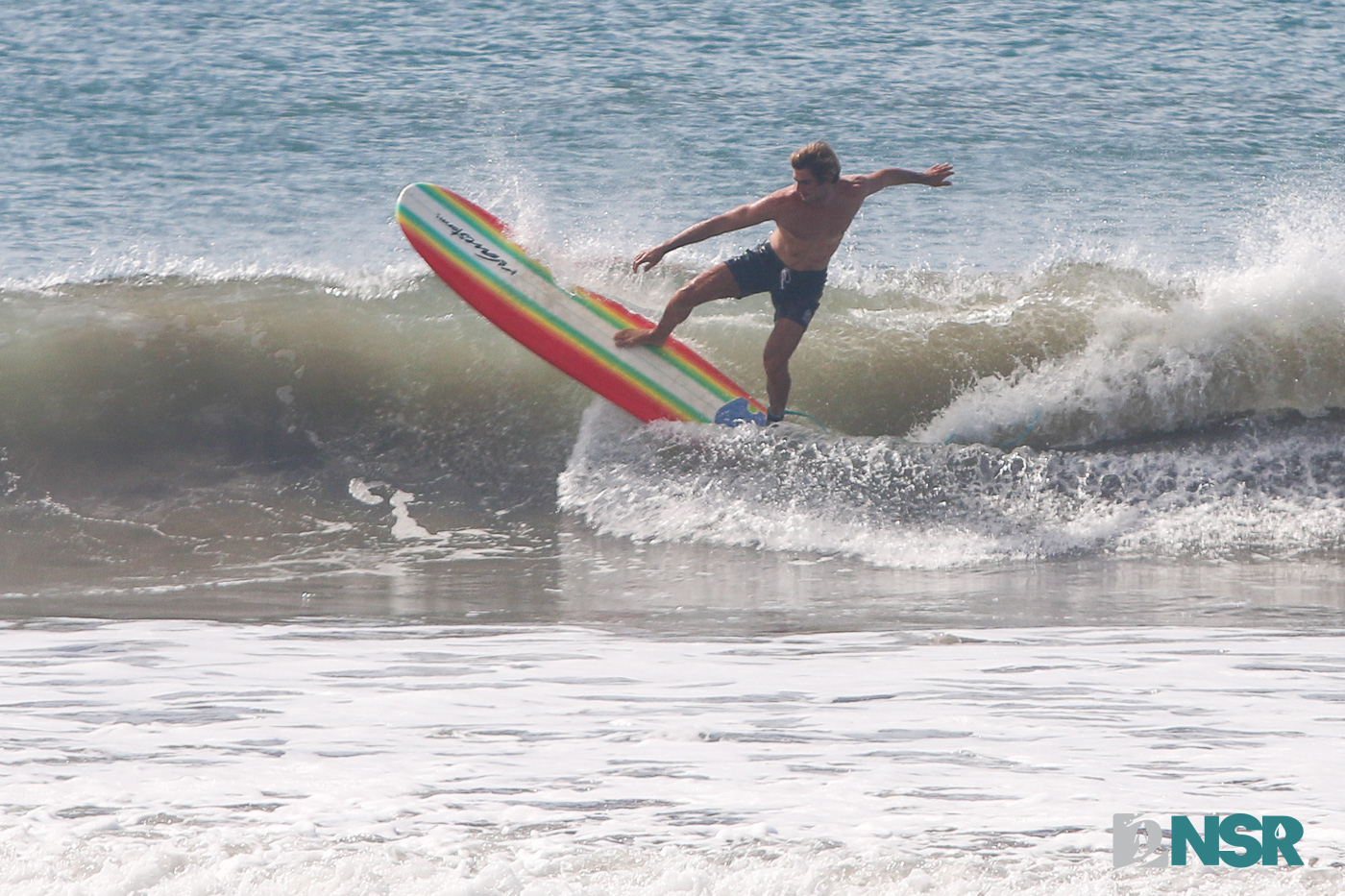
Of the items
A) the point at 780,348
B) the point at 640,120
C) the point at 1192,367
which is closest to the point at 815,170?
the point at 780,348

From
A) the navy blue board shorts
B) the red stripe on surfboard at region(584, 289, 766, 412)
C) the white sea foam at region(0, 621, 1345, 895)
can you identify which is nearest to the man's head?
the navy blue board shorts

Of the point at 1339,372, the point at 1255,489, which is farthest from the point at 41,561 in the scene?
the point at 1339,372

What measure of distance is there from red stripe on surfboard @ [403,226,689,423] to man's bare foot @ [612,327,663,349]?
0.16 meters

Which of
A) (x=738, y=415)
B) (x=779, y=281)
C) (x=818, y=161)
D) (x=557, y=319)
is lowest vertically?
(x=738, y=415)

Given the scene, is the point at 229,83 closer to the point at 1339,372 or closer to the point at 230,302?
the point at 230,302

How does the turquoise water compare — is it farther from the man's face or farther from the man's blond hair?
the man's blond hair

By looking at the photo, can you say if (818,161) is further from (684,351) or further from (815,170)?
(684,351)

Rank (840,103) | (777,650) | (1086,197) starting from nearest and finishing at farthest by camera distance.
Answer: (777,650) < (1086,197) < (840,103)

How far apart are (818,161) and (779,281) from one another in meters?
0.73

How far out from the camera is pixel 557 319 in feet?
22.9

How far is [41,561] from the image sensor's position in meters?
5.66

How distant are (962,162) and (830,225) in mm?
8678

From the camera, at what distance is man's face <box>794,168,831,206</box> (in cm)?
592

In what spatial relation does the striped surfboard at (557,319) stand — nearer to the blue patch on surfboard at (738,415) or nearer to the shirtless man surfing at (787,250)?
the blue patch on surfboard at (738,415)
